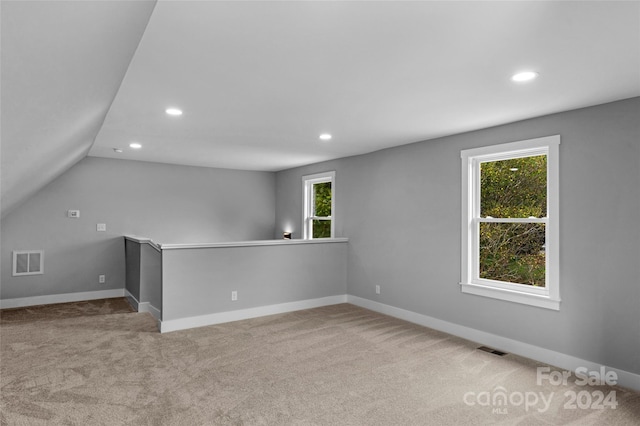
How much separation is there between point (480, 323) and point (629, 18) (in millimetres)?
3114

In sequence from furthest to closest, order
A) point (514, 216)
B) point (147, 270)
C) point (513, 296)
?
1. point (147, 270)
2. point (514, 216)
3. point (513, 296)

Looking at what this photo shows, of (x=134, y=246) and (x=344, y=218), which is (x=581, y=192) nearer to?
(x=344, y=218)

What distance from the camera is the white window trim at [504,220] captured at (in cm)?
347

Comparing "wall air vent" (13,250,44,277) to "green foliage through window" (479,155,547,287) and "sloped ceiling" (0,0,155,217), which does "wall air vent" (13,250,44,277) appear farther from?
"green foliage through window" (479,155,547,287)

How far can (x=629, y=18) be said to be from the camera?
5.99 ft

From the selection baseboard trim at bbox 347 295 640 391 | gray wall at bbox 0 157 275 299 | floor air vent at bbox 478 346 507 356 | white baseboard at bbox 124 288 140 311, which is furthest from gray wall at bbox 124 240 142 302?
floor air vent at bbox 478 346 507 356

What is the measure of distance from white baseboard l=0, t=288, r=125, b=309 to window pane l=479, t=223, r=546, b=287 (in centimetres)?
558

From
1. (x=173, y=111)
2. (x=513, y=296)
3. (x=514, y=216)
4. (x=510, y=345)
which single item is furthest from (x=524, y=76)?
(x=173, y=111)

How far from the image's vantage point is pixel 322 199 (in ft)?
22.1

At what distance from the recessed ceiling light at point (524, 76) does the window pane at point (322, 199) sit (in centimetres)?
415

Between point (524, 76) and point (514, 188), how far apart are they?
162cm

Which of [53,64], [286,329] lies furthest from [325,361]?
[53,64]

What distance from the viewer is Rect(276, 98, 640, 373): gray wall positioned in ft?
10.0

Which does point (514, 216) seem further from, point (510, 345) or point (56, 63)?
point (56, 63)
